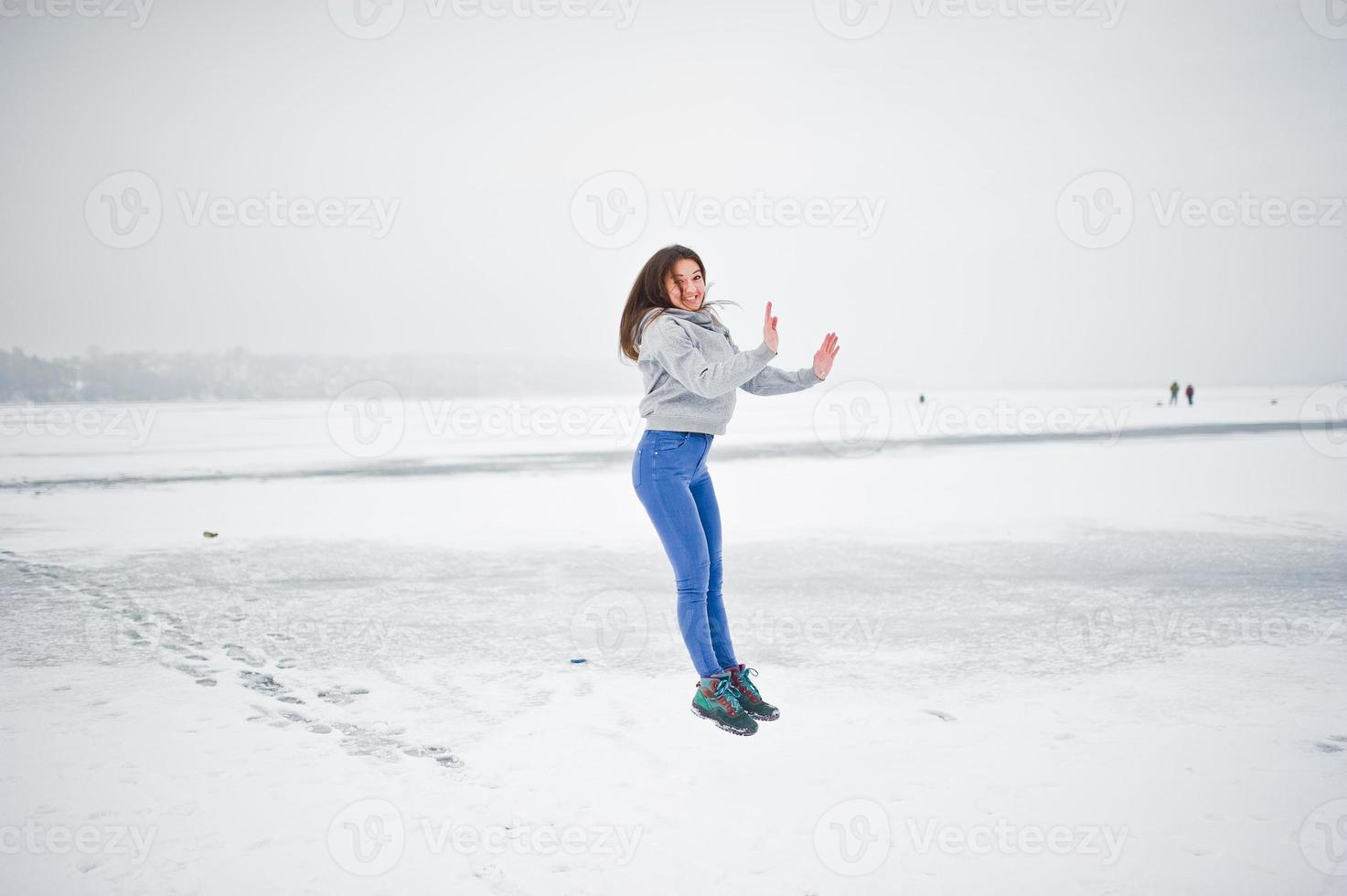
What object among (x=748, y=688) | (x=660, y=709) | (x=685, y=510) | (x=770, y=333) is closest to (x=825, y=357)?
(x=770, y=333)

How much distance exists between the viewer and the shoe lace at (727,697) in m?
3.32

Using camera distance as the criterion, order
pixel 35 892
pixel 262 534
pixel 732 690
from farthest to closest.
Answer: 1. pixel 262 534
2. pixel 732 690
3. pixel 35 892

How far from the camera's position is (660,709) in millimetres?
3543

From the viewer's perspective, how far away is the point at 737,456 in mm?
17516

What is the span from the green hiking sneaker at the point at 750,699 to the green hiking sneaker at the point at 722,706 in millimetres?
37

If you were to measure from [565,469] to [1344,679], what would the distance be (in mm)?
12318

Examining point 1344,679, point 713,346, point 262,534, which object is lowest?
point 262,534

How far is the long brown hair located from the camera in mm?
3314

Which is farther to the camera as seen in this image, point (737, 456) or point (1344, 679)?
point (737, 456)

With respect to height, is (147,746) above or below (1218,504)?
below

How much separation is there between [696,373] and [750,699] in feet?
4.74

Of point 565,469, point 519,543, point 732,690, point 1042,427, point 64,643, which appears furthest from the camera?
point 1042,427

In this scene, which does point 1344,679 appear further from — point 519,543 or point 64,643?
point 64,643

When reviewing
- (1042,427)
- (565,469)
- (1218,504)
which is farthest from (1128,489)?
(1042,427)
